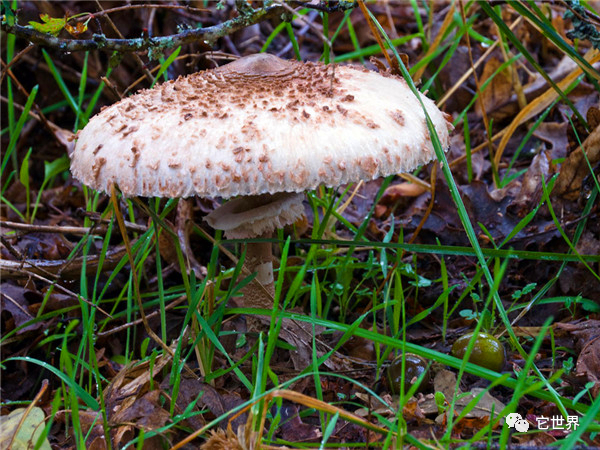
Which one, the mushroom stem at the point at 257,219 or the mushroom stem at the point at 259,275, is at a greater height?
the mushroom stem at the point at 257,219

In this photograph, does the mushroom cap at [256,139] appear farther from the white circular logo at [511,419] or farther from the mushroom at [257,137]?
the white circular logo at [511,419]

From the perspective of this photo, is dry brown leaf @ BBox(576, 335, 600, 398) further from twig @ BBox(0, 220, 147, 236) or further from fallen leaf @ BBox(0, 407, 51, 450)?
twig @ BBox(0, 220, 147, 236)

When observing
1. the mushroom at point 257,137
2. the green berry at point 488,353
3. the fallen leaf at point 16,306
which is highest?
the mushroom at point 257,137

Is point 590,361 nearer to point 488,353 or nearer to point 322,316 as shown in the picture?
point 488,353

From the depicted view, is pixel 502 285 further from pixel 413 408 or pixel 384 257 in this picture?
pixel 413 408

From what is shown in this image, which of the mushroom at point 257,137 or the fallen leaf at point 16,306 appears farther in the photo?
the fallen leaf at point 16,306

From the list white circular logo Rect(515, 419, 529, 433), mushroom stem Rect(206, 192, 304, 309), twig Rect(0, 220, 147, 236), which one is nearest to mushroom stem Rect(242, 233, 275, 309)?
mushroom stem Rect(206, 192, 304, 309)

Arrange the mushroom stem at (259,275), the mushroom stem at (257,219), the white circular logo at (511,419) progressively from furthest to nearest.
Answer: the mushroom stem at (259,275)
the mushroom stem at (257,219)
the white circular logo at (511,419)

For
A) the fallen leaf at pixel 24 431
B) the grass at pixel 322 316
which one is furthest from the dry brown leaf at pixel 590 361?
the fallen leaf at pixel 24 431

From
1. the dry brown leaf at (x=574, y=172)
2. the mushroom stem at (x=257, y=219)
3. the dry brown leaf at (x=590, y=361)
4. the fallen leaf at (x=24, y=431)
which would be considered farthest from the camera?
the dry brown leaf at (x=574, y=172)
